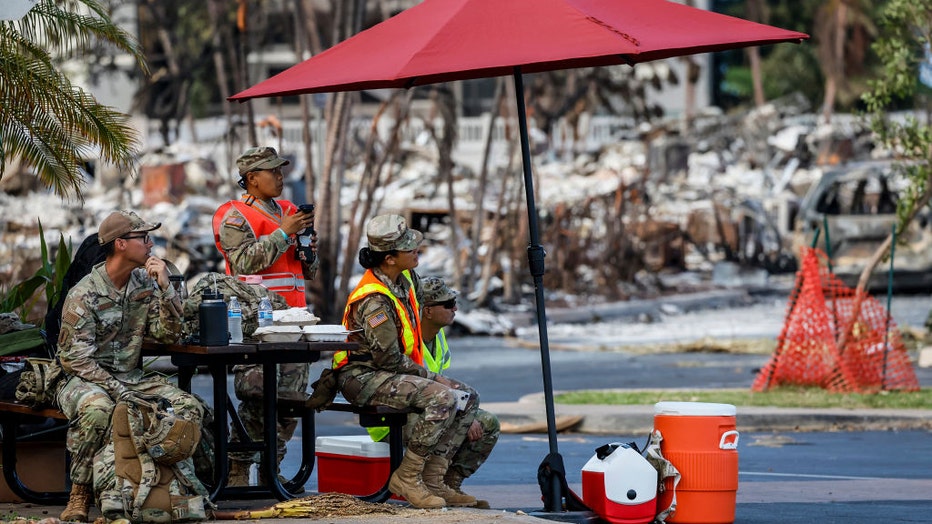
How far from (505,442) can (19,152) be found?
423cm

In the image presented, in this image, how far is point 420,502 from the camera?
8305 mm

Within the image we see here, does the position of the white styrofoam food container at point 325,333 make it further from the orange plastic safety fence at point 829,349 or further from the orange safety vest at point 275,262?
the orange plastic safety fence at point 829,349

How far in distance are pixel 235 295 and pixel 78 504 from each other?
1405 mm

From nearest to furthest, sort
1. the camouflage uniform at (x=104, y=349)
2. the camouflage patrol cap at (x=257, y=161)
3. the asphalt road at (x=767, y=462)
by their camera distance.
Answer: the camouflage uniform at (x=104, y=349) < the camouflage patrol cap at (x=257, y=161) < the asphalt road at (x=767, y=462)

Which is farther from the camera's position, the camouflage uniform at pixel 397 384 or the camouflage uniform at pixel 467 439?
the camouflage uniform at pixel 467 439

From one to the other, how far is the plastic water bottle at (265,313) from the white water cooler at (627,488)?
70.7 inches

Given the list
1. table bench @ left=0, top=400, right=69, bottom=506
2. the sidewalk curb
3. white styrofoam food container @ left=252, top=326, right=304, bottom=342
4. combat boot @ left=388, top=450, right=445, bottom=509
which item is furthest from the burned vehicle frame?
table bench @ left=0, top=400, right=69, bottom=506

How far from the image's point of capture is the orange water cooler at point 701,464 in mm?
8289

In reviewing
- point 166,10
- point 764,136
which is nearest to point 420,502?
point 166,10

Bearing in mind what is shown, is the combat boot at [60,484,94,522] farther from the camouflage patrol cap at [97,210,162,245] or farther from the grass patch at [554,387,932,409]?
the grass patch at [554,387,932,409]

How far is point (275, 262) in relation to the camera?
931cm

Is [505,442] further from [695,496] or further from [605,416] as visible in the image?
[695,496]

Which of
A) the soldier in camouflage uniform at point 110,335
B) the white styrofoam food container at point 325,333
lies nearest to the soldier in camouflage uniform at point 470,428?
the white styrofoam food container at point 325,333

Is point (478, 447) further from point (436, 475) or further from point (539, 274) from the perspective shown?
point (539, 274)
